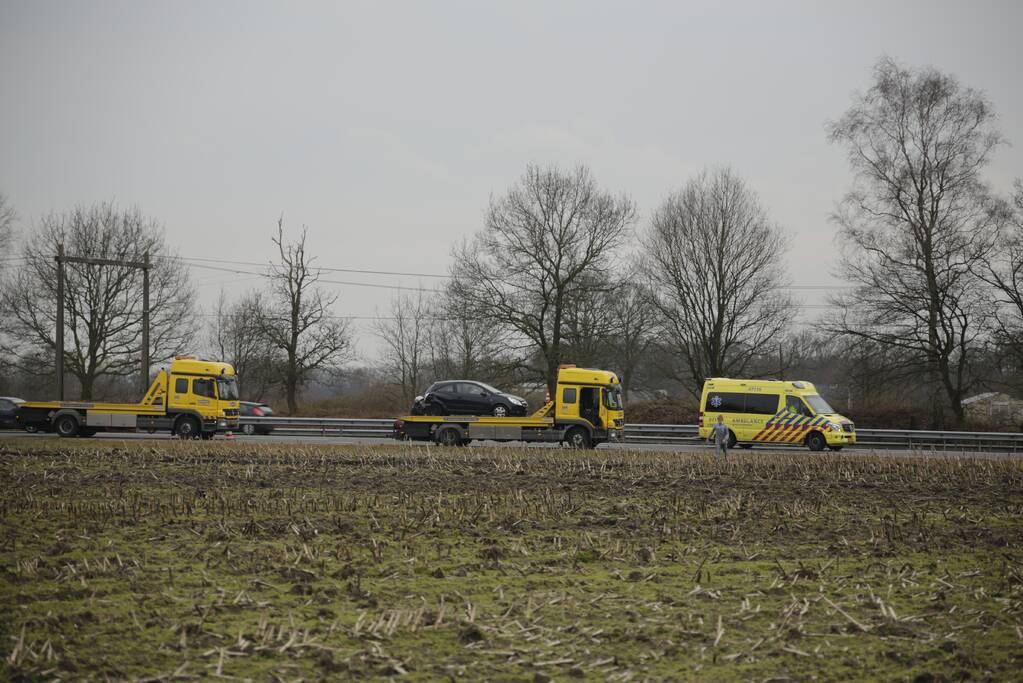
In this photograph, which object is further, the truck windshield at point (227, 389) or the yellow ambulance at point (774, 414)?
the truck windshield at point (227, 389)

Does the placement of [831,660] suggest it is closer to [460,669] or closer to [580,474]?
[460,669]

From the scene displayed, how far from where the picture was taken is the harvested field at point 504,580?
6.70 metres

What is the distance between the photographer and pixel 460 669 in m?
6.44

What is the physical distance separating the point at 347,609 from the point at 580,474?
1130 centimetres

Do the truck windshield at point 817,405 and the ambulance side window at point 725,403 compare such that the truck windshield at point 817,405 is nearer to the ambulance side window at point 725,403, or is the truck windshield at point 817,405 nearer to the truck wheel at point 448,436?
the ambulance side window at point 725,403

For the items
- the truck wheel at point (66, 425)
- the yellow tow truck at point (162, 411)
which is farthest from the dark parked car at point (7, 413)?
the truck wheel at point (66, 425)

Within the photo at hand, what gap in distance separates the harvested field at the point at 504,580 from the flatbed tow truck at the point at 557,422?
37.5 ft

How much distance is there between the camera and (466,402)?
2916 centimetres

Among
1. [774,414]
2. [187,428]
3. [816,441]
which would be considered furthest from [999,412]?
[187,428]

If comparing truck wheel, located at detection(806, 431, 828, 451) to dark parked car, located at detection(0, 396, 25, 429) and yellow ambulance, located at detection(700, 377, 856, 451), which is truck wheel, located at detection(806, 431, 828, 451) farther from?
dark parked car, located at detection(0, 396, 25, 429)

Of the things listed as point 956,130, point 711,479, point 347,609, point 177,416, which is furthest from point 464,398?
point 956,130

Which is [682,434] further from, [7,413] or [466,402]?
[7,413]

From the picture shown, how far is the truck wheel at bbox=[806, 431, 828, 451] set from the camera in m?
30.7

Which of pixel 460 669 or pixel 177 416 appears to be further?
pixel 177 416
